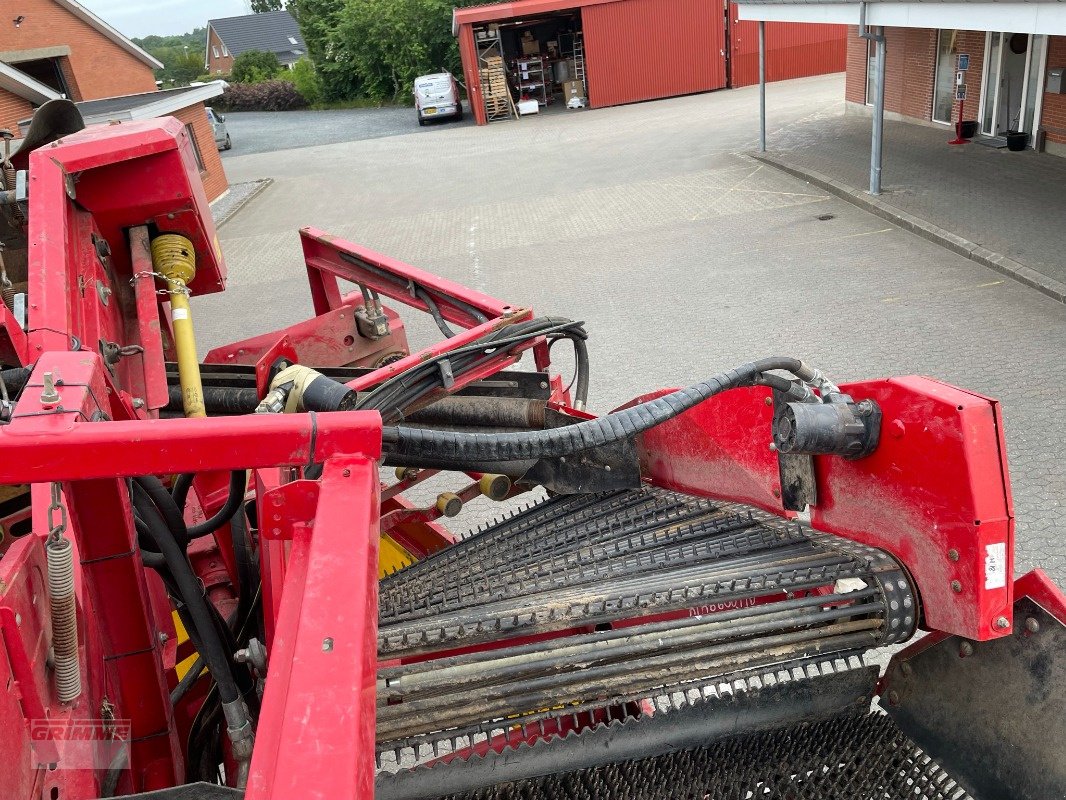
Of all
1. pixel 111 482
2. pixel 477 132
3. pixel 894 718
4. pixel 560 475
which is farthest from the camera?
pixel 477 132

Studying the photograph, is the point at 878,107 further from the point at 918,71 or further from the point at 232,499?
the point at 232,499

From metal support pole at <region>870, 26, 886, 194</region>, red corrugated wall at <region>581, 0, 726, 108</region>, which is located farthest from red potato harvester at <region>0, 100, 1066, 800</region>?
red corrugated wall at <region>581, 0, 726, 108</region>

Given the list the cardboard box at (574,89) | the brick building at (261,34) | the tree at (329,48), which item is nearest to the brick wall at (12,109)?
the cardboard box at (574,89)

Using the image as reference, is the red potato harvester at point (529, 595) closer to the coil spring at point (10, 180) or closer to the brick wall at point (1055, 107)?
the coil spring at point (10, 180)

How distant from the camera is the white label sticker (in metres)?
2.09

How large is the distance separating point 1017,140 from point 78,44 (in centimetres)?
1953

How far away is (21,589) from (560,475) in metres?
1.91

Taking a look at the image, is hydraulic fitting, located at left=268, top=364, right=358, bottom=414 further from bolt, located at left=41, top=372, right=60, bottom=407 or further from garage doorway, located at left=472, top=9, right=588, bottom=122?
garage doorway, located at left=472, top=9, right=588, bottom=122

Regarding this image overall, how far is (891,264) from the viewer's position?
33.8ft

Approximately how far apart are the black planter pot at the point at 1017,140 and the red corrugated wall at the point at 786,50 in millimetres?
14606

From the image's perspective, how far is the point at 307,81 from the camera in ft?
138

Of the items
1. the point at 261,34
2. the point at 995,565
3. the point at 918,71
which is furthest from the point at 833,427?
the point at 261,34

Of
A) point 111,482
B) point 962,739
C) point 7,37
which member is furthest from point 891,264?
point 7,37

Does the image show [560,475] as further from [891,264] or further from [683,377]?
[891,264]
